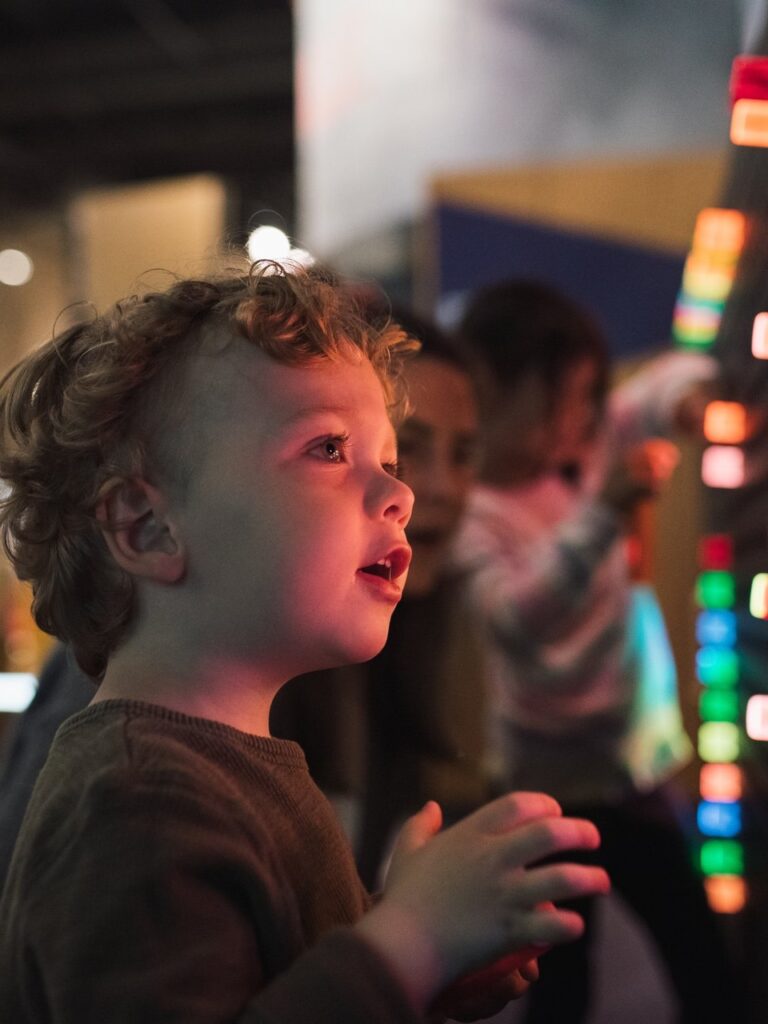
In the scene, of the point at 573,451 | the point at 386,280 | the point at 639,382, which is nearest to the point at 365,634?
the point at 573,451

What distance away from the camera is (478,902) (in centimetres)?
56

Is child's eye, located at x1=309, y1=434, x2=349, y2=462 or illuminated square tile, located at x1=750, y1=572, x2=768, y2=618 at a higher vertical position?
child's eye, located at x1=309, y1=434, x2=349, y2=462

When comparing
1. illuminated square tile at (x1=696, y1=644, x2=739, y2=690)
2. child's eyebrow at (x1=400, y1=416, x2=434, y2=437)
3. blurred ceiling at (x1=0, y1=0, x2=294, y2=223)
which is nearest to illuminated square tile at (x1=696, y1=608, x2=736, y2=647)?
illuminated square tile at (x1=696, y1=644, x2=739, y2=690)

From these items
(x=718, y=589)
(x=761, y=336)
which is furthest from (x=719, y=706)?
(x=761, y=336)

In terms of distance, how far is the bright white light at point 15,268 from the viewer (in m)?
7.92

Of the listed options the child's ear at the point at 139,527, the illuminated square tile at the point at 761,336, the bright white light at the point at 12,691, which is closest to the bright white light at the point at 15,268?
the bright white light at the point at 12,691

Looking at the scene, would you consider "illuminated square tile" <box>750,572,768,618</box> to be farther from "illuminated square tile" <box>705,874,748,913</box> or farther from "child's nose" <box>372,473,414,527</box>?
"illuminated square tile" <box>705,874,748,913</box>

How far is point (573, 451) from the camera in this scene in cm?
198

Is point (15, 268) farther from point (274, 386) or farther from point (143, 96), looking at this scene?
point (274, 386)

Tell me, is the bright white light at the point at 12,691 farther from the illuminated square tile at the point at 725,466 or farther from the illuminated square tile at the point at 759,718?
the illuminated square tile at the point at 759,718

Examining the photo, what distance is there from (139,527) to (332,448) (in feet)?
0.43

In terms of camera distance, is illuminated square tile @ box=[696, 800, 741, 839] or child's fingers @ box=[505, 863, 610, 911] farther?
illuminated square tile @ box=[696, 800, 741, 839]

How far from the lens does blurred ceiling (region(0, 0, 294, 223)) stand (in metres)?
5.54

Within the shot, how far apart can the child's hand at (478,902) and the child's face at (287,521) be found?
138 millimetres
